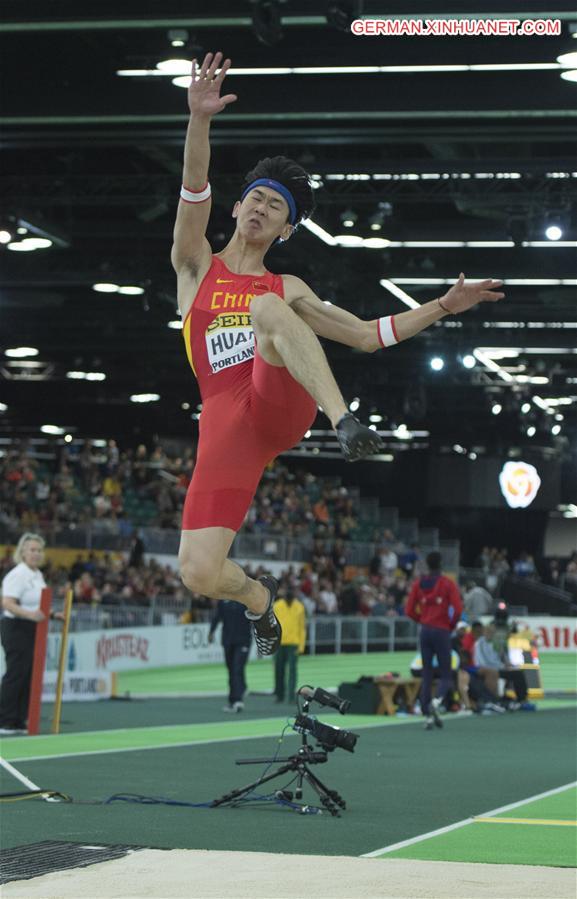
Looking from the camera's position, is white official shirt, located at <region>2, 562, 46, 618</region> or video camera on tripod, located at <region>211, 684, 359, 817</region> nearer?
video camera on tripod, located at <region>211, 684, 359, 817</region>

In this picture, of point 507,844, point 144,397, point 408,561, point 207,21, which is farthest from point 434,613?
point 408,561

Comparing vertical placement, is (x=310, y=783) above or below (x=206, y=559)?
below

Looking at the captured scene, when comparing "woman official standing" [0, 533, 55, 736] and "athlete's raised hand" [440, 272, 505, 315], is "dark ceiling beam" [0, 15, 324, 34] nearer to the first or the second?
"woman official standing" [0, 533, 55, 736]

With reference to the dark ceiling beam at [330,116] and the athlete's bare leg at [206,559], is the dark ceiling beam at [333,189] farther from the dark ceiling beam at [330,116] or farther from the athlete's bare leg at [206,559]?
the athlete's bare leg at [206,559]

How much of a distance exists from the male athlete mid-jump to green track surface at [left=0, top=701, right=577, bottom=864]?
2236 millimetres

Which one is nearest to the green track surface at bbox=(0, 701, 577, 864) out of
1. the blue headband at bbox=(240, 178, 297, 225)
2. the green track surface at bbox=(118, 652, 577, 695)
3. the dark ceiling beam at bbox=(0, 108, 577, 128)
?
the blue headband at bbox=(240, 178, 297, 225)

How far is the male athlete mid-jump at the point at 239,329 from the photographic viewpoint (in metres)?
5.73

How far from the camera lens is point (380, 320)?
591 cm

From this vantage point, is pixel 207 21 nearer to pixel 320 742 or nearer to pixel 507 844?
pixel 320 742

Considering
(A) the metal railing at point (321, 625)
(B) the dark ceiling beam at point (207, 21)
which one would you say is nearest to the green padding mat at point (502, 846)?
(B) the dark ceiling beam at point (207, 21)

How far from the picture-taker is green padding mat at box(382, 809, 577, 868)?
7.25 meters

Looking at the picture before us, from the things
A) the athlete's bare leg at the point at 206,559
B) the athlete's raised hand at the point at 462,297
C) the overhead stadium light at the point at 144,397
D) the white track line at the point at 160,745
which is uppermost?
the overhead stadium light at the point at 144,397

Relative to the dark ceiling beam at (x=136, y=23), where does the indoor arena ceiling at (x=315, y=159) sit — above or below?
above

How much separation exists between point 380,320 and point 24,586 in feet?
31.7
